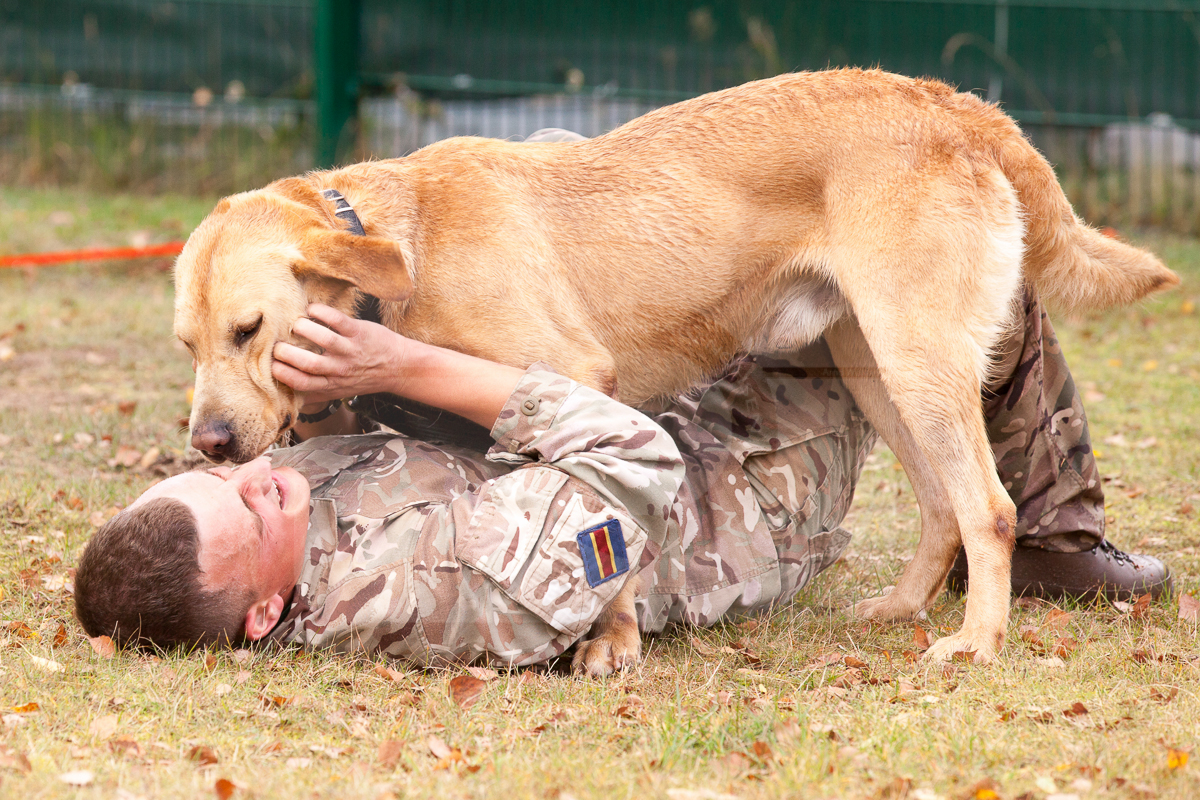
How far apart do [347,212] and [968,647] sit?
2.29 meters

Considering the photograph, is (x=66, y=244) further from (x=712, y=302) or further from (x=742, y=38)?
(x=712, y=302)

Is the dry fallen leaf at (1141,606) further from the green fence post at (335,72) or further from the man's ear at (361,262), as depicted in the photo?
the green fence post at (335,72)

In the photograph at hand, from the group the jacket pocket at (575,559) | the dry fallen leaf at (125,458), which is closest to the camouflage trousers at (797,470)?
the jacket pocket at (575,559)

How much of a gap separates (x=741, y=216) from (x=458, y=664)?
1667 millimetres

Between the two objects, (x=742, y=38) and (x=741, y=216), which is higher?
(x=742, y=38)

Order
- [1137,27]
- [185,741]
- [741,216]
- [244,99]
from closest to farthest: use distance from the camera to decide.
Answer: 1. [185,741]
2. [741,216]
3. [1137,27]
4. [244,99]

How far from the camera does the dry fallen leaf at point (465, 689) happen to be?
9.98ft

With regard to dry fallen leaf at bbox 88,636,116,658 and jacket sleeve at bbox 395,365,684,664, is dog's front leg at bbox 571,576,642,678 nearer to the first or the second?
jacket sleeve at bbox 395,365,684,664

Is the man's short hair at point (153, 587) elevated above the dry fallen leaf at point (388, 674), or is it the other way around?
the man's short hair at point (153, 587)

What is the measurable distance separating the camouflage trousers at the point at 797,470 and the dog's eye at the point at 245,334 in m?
1.37

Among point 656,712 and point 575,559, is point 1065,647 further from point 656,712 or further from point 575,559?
point 575,559

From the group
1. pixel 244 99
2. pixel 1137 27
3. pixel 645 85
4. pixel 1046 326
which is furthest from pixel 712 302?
pixel 244 99

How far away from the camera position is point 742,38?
33.9 feet

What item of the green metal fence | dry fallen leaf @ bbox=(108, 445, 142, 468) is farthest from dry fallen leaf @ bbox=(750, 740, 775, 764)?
the green metal fence
